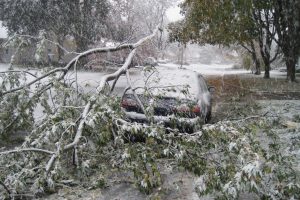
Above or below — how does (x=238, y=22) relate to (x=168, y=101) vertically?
above

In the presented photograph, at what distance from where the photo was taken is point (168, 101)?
324 inches

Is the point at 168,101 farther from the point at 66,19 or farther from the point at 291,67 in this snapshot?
the point at 66,19

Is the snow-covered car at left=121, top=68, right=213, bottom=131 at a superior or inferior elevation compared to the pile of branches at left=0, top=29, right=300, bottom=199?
superior

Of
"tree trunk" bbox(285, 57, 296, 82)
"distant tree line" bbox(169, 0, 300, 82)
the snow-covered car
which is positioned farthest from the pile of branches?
"tree trunk" bbox(285, 57, 296, 82)

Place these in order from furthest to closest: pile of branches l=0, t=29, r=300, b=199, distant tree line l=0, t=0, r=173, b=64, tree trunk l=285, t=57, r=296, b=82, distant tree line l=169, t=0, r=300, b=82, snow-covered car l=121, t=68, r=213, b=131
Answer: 1. distant tree line l=0, t=0, r=173, b=64
2. tree trunk l=285, t=57, r=296, b=82
3. distant tree line l=169, t=0, r=300, b=82
4. snow-covered car l=121, t=68, r=213, b=131
5. pile of branches l=0, t=29, r=300, b=199

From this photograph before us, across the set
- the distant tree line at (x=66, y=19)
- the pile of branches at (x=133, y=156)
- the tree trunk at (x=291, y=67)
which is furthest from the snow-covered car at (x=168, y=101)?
the distant tree line at (x=66, y=19)

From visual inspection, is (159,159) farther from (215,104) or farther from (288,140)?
(215,104)

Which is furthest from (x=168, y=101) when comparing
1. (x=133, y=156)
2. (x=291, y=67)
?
(x=291, y=67)

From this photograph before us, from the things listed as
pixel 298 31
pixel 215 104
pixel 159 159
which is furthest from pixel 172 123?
pixel 298 31

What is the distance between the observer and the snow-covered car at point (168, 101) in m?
7.24

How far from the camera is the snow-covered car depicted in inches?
285

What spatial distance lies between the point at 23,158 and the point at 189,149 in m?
2.72

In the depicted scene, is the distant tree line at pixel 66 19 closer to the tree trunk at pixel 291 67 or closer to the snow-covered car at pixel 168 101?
the tree trunk at pixel 291 67

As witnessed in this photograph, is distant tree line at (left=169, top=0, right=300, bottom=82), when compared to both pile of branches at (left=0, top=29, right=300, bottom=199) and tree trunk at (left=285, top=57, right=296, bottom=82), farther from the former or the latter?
pile of branches at (left=0, top=29, right=300, bottom=199)
